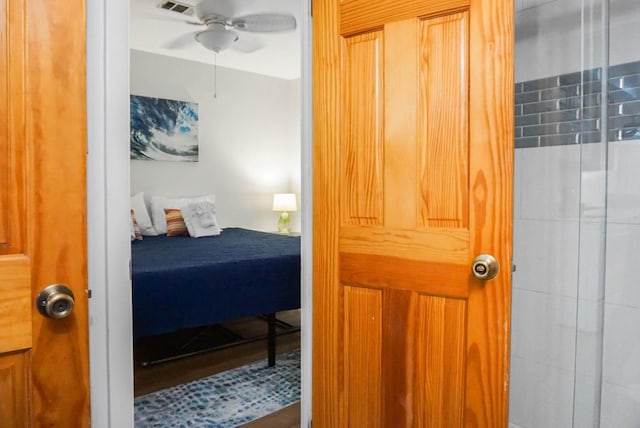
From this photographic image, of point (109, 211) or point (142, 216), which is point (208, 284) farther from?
point (142, 216)

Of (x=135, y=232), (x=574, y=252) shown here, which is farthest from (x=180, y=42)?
(x=574, y=252)

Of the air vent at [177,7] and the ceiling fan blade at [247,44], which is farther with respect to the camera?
the ceiling fan blade at [247,44]

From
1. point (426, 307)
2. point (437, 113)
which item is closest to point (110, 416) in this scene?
point (426, 307)

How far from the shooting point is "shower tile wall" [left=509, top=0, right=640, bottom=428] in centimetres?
146

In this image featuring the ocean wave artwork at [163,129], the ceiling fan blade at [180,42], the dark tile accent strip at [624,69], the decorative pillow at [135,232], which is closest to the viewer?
the dark tile accent strip at [624,69]

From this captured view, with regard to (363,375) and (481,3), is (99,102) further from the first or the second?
(363,375)

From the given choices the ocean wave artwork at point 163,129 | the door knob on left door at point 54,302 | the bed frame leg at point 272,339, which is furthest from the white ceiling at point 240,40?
the door knob on left door at point 54,302

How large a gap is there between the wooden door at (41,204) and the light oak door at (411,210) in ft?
2.75

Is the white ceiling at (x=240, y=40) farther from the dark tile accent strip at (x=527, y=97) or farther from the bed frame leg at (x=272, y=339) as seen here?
the bed frame leg at (x=272, y=339)

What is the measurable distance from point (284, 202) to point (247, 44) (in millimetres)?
2030

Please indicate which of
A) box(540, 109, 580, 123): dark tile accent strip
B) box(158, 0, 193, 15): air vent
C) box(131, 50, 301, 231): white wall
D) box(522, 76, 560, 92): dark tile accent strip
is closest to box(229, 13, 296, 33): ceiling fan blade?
box(158, 0, 193, 15): air vent

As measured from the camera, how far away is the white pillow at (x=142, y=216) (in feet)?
13.7

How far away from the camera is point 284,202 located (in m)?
5.56

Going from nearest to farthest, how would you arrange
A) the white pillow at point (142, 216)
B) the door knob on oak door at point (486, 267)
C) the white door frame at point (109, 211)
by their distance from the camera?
the white door frame at point (109, 211), the door knob on oak door at point (486, 267), the white pillow at point (142, 216)
